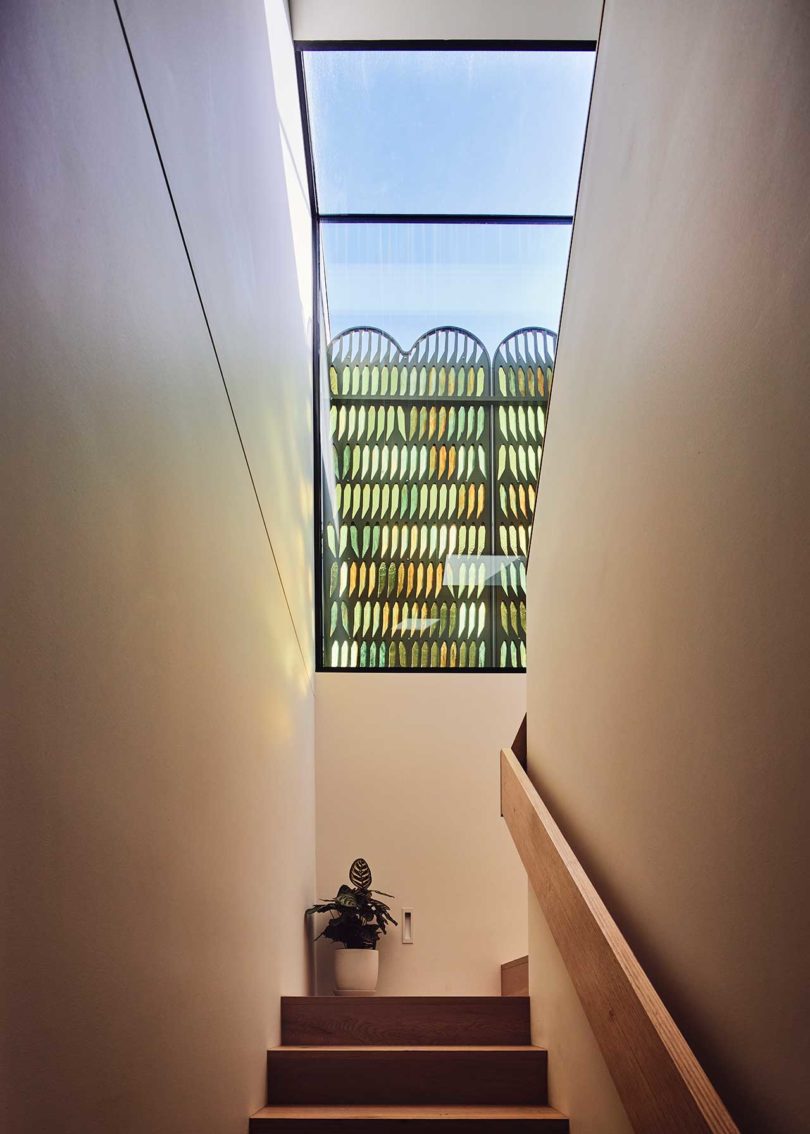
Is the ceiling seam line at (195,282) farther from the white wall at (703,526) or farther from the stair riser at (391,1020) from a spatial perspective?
the stair riser at (391,1020)

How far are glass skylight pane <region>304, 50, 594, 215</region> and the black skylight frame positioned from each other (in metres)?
0.03

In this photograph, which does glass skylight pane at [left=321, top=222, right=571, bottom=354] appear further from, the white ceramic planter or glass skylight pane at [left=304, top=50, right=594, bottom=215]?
the white ceramic planter

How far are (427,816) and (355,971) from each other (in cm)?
90

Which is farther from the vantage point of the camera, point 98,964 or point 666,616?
point 666,616

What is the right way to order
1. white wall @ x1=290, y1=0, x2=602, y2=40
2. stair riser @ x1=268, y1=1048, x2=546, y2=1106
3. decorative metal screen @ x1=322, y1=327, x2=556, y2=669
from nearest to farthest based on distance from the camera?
stair riser @ x1=268, y1=1048, x2=546, y2=1106 → white wall @ x1=290, y1=0, x2=602, y2=40 → decorative metal screen @ x1=322, y1=327, x2=556, y2=669

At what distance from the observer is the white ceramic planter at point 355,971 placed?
4.74m

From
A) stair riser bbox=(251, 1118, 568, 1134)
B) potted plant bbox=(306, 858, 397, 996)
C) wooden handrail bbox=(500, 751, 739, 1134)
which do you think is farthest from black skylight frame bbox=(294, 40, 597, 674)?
wooden handrail bbox=(500, 751, 739, 1134)

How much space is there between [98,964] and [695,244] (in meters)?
1.47

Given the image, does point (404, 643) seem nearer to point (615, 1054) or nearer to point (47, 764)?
point (615, 1054)

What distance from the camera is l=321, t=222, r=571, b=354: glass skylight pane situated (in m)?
6.08

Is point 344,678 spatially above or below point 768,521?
above

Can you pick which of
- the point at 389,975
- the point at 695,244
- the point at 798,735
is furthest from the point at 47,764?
the point at 389,975

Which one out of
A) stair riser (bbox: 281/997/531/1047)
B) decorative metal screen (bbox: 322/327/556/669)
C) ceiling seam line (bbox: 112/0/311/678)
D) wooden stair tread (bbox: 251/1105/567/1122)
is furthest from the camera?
decorative metal screen (bbox: 322/327/556/669)

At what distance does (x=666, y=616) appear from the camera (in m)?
1.92
